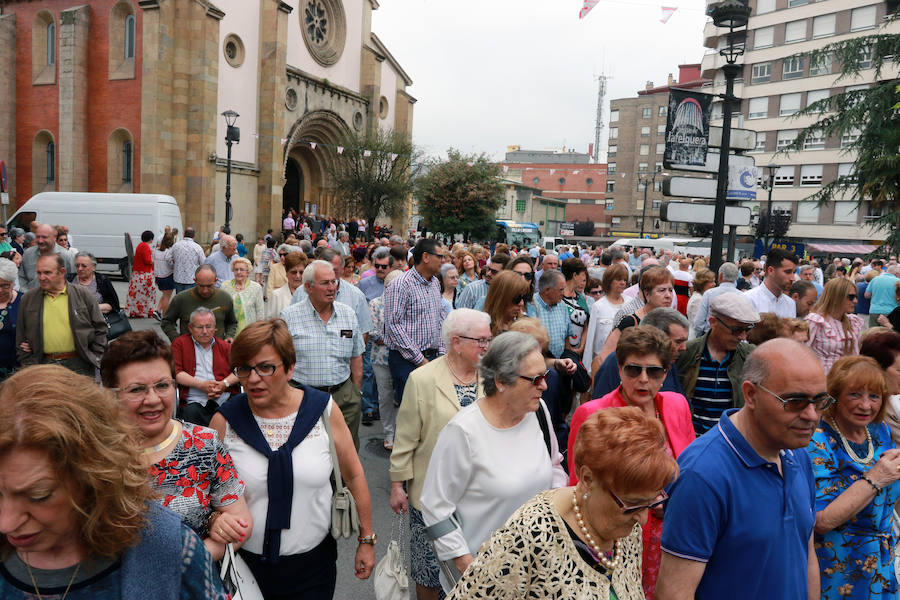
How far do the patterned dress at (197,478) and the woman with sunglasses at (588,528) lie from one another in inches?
42.4

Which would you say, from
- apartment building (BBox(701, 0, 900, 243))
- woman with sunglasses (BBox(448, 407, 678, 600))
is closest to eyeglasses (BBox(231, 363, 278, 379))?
woman with sunglasses (BBox(448, 407, 678, 600))

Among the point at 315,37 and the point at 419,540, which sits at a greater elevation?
the point at 315,37

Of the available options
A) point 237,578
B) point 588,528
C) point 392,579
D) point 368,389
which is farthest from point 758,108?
point 237,578

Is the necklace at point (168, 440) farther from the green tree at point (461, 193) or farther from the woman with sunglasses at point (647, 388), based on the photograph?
the green tree at point (461, 193)

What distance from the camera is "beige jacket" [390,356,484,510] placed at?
12.2 feet

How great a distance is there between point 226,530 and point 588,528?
4.55 ft

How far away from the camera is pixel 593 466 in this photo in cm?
211

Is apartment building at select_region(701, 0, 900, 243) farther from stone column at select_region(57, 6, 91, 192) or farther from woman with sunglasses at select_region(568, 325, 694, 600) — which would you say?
woman with sunglasses at select_region(568, 325, 694, 600)

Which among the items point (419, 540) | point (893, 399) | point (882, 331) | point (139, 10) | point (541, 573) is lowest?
point (419, 540)

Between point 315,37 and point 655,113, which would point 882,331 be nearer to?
point 315,37

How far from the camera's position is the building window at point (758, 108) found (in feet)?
176

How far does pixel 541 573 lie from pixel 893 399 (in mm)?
2741

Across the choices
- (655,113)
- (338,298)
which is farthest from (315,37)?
(655,113)

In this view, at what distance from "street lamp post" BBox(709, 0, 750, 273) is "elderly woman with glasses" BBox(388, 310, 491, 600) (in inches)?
249
